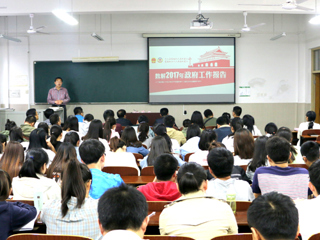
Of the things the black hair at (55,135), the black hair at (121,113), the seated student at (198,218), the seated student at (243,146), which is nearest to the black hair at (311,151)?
the seated student at (243,146)

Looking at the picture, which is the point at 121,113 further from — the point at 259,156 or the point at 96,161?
the point at 259,156

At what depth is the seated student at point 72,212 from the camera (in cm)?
214

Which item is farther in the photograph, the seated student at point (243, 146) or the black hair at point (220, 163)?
the seated student at point (243, 146)

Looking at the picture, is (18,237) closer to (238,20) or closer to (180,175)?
(180,175)

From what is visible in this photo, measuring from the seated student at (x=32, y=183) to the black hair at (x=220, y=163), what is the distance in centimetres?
121

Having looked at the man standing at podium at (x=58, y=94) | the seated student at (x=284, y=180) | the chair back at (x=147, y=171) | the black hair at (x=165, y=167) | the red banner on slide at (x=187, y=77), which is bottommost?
the chair back at (x=147, y=171)

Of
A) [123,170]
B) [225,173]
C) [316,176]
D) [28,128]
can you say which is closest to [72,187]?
[225,173]

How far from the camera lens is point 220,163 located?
8.98ft

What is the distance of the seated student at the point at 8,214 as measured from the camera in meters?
2.18

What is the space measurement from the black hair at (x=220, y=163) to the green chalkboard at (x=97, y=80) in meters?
7.64

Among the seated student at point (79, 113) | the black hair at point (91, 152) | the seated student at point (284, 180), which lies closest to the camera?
the seated student at point (284, 180)

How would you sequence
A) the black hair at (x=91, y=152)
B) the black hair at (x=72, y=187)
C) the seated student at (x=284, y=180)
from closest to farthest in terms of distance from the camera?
the black hair at (x=72, y=187), the seated student at (x=284, y=180), the black hair at (x=91, y=152)

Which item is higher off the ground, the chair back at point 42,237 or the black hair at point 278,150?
the black hair at point 278,150

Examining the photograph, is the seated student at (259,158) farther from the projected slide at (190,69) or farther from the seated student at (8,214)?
the projected slide at (190,69)
